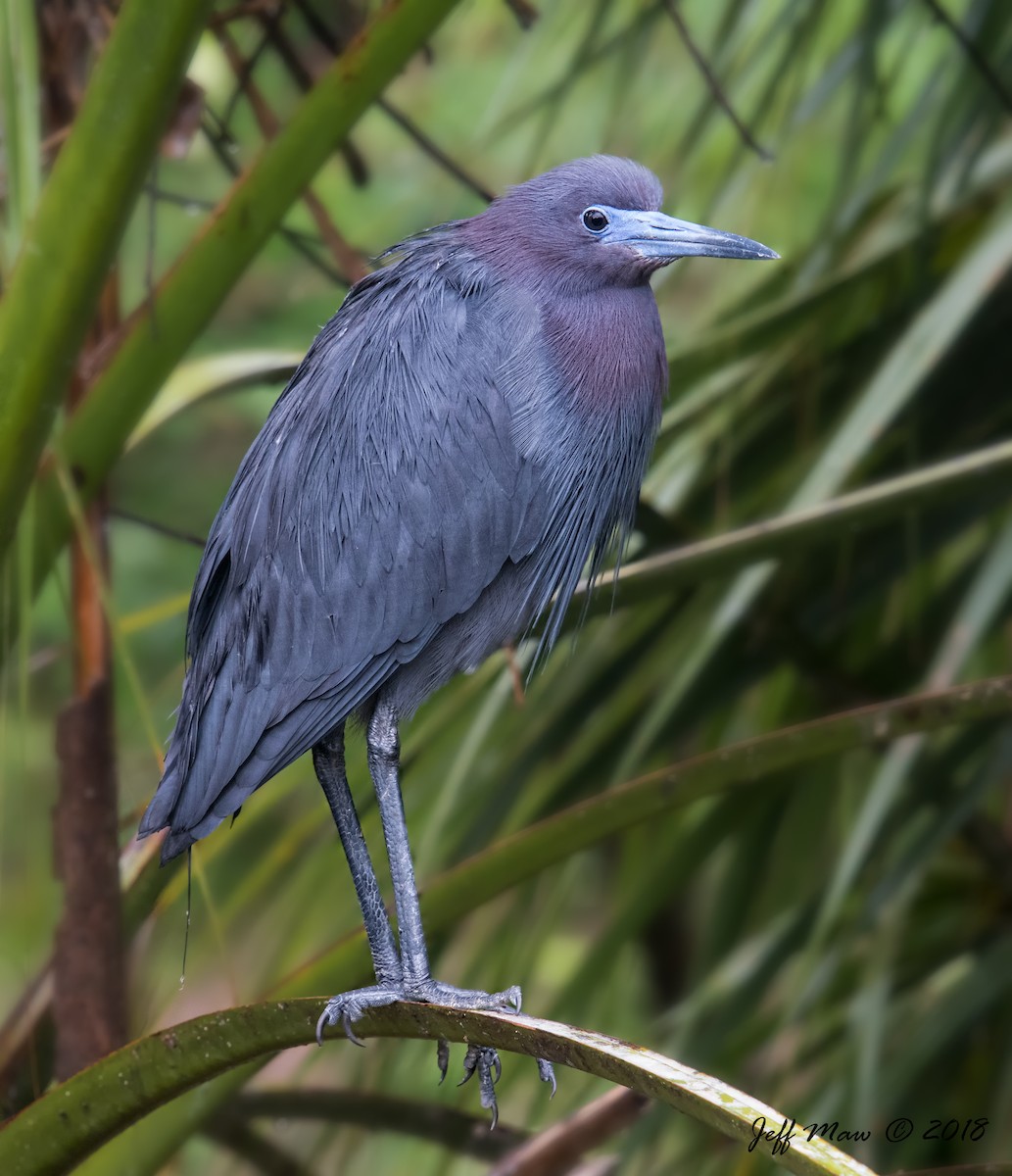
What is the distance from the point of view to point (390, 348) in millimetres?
1871

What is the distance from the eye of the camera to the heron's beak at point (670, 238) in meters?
1.83

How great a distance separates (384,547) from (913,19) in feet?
5.12

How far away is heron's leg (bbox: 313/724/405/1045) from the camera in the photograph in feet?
5.49

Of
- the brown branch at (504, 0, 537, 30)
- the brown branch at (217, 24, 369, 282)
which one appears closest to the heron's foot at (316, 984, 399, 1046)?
the brown branch at (217, 24, 369, 282)

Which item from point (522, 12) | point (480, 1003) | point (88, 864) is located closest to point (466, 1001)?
point (480, 1003)

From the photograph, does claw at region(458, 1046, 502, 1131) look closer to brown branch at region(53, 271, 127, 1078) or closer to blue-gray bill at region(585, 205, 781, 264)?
brown branch at region(53, 271, 127, 1078)

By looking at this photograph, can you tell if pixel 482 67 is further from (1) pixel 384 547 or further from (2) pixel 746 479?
(1) pixel 384 547

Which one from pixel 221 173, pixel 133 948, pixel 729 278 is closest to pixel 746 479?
pixel 729 278

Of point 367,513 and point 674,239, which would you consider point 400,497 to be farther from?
point 674,239

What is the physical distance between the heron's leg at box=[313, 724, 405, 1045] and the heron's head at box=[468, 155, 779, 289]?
0.73 meters

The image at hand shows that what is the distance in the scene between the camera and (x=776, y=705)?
2.73 m

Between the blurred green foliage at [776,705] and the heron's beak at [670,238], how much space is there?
8.8 inches

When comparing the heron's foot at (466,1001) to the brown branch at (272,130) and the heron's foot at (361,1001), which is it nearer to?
the heron's foot at (361,1001)

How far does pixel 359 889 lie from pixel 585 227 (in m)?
0.98
